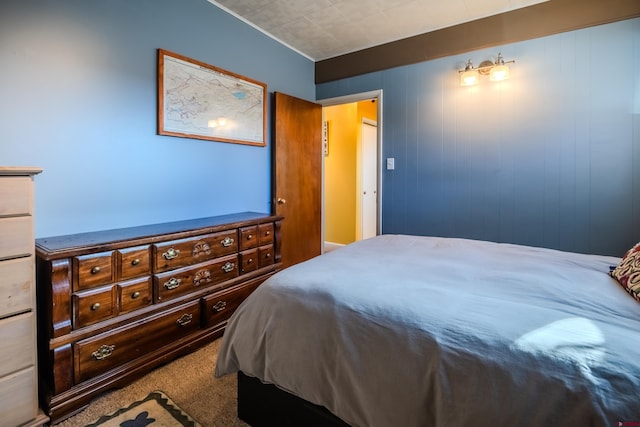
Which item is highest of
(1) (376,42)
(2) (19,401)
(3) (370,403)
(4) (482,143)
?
(1) (376,42)

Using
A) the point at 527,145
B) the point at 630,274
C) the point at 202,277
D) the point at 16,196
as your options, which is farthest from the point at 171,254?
the point at 527,145

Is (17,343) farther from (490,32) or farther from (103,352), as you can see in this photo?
(490,32)

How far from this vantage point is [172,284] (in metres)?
1.94

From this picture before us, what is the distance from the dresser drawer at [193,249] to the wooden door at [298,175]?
3.60 ft

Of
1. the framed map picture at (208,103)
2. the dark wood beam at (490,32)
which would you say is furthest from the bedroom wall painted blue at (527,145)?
the framed map picture at (208,103)

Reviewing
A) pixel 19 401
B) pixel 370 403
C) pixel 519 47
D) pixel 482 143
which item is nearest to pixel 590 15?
pixel 519 47

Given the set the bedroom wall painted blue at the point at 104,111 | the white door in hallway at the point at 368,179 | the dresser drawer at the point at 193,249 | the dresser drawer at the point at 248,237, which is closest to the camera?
the bedroom wall painted blue at the point at 104,111

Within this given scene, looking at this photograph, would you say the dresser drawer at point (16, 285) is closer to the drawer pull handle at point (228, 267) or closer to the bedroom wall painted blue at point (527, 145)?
the drawer pull handle at point (228, 267)

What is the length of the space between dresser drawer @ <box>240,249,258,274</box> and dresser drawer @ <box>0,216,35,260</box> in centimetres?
125

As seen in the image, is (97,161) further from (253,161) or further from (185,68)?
(253,161)

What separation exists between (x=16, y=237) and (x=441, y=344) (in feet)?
5.59

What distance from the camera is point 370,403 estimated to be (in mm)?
966

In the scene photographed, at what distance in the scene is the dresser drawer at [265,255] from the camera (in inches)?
101

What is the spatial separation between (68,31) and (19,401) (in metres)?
1.95
